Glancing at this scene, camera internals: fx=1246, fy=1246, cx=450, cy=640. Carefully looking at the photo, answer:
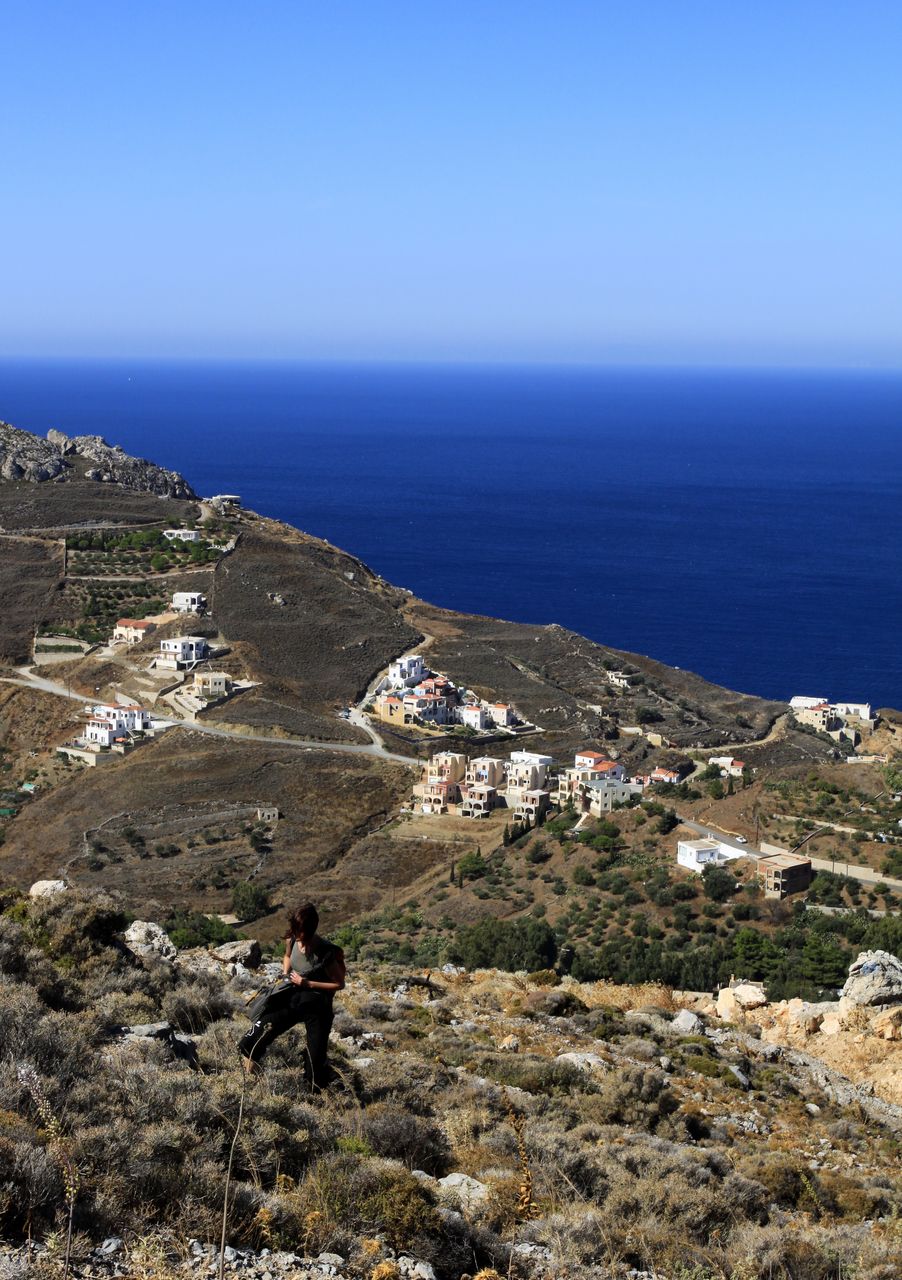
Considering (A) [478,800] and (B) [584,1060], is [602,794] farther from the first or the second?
(B) [584,1060]

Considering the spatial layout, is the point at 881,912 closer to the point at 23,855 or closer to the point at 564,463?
the point at 23,855

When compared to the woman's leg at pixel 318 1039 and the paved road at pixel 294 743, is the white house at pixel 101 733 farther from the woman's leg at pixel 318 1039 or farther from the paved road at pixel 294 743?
the woman's leg at pixel 318 1039

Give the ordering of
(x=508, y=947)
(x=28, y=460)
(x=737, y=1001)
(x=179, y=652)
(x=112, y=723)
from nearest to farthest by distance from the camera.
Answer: (x=737, y=1001) → (x=508, y=947) → (x=112, y=723) → (x=179, y=652) → (x=28, y=460)

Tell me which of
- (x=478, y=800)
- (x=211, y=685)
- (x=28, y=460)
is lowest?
(x=478, y=800)

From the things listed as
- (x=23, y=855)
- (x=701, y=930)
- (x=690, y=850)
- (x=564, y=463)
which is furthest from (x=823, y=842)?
(x=564, y=463)

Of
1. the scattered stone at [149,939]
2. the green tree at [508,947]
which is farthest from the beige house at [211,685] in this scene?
the scattered stone at [149,939]

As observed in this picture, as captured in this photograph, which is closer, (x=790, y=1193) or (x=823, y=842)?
(x=790, y=1193)

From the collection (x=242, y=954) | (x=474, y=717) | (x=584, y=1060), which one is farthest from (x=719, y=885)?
(x=474, y=717)
